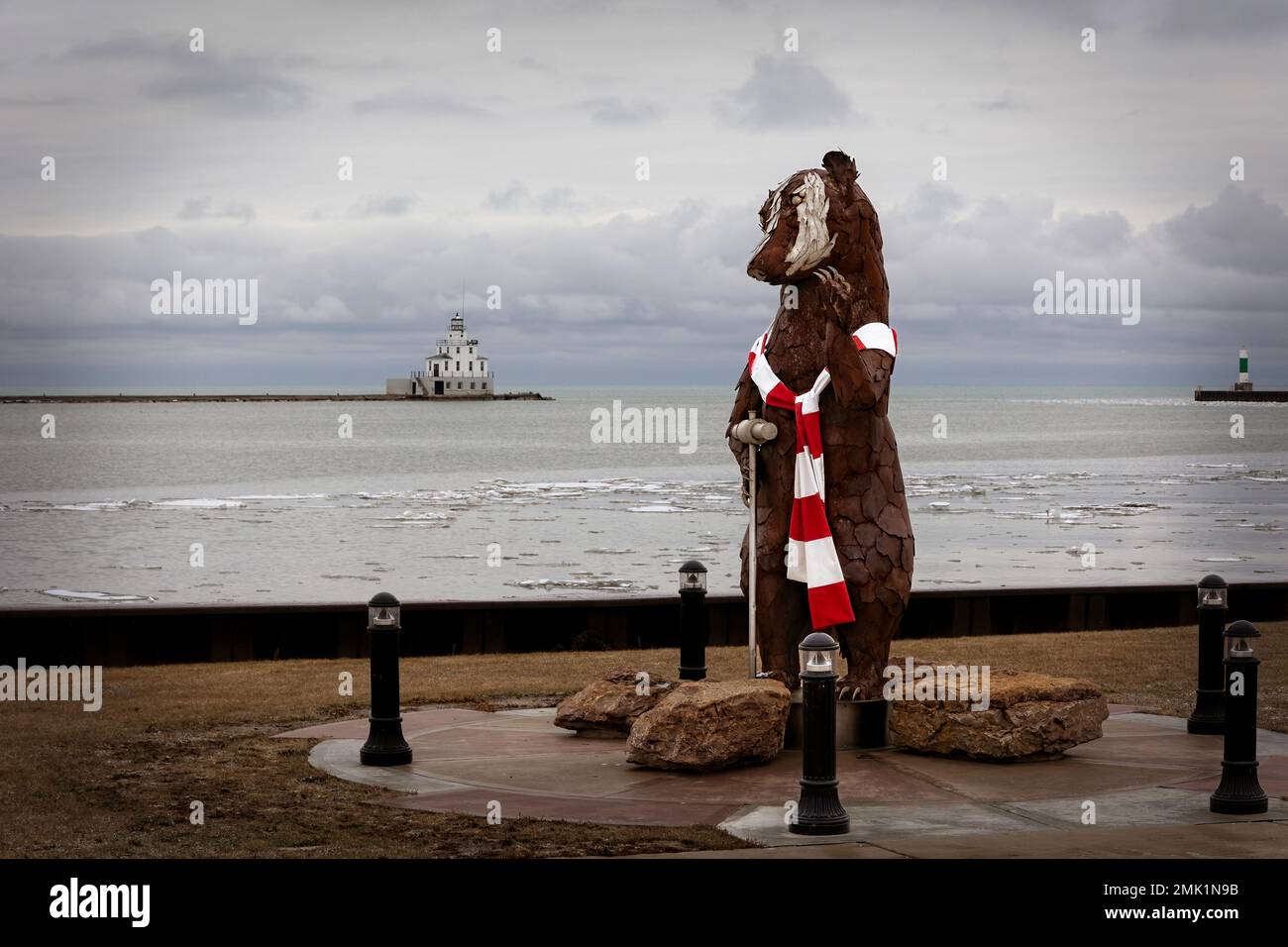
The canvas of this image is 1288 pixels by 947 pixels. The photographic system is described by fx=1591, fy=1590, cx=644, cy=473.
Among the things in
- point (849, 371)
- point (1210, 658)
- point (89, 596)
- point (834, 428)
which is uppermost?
point (849, 371)

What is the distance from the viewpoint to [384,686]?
931cm

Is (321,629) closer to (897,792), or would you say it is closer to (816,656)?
(897,792)

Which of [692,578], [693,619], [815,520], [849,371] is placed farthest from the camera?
Answer: [693,619]

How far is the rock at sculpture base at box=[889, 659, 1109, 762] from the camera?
364 inches

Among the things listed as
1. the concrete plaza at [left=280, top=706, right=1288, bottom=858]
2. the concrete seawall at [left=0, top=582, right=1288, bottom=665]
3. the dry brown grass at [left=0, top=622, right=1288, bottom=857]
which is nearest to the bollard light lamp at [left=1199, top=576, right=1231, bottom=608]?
the concrete plaza at [left=280, top=706, right=1288, bottom=858]

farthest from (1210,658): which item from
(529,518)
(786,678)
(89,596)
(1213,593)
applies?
(529,518)

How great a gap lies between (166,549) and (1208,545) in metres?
22.4

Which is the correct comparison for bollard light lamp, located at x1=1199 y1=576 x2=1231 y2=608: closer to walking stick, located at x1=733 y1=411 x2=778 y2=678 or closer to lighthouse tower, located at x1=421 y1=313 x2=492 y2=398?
walking stick, located at x1=733 y1=411 x2=778 y2=678

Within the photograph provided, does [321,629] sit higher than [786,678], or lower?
lower

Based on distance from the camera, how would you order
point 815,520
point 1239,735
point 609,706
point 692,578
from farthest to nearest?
1. point 692,578
2. point 609,706
3. point 815,520
4. point 1239,735

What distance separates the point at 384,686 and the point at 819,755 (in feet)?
9.83

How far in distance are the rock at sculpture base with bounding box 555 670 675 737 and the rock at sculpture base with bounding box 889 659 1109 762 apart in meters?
1.57
